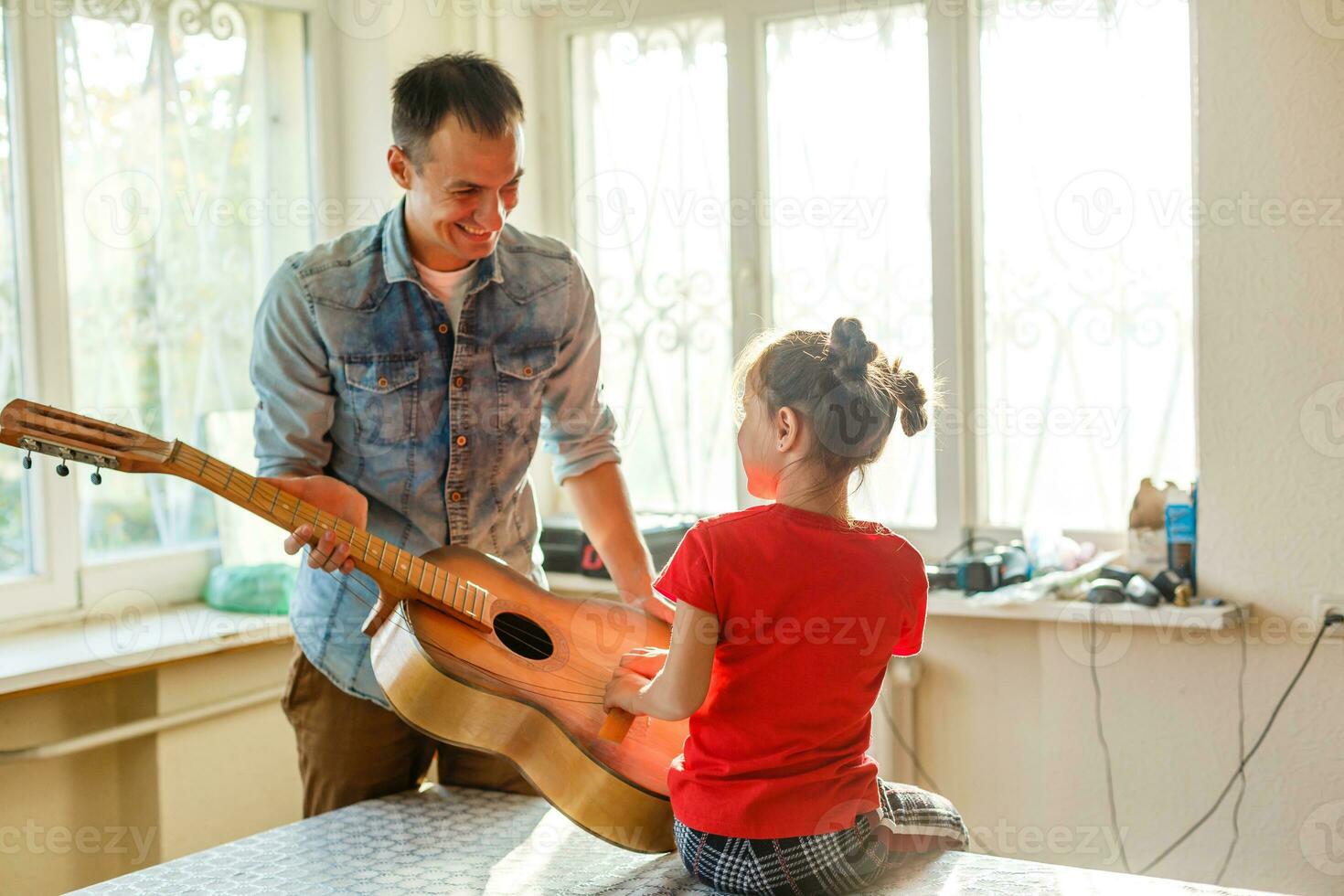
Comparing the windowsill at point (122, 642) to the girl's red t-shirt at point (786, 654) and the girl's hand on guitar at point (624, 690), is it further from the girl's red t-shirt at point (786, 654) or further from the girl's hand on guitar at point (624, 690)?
the girl's red t-shirt at point (786, 654)

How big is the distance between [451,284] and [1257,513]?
1.55 metres

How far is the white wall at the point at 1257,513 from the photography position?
7.85 feet

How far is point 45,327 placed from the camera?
8.73 ft

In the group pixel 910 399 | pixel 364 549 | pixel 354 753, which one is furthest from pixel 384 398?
pixel 910 399

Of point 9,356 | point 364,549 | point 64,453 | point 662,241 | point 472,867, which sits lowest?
point 472,867

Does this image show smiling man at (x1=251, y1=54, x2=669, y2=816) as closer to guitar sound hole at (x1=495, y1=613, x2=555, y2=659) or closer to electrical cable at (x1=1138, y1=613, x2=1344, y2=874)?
guitar sound hole at (x1=495, y1=613, x2=555, y2=659)

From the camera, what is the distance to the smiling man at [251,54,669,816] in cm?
184

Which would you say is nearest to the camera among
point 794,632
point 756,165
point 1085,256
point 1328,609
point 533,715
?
point 794,632

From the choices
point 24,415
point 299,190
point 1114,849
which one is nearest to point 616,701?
point 24,415

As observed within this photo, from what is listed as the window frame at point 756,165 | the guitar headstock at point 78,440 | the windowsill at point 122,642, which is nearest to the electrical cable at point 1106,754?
the window frame at point 756,165

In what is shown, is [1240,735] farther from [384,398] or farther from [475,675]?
[384,398]

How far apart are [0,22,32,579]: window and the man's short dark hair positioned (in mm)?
1183

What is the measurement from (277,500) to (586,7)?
198 centimetres

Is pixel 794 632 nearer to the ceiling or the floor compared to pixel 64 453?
nearer to the floor
